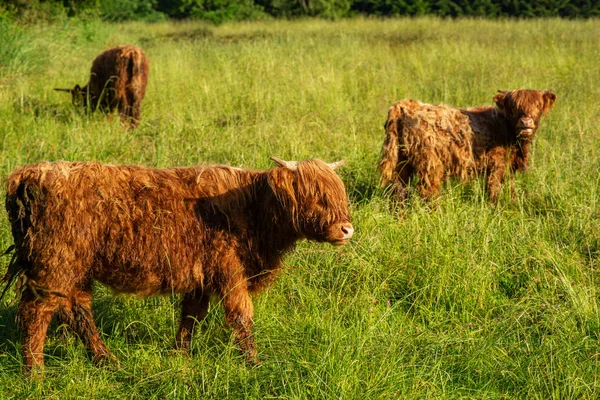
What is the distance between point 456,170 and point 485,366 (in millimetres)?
2805

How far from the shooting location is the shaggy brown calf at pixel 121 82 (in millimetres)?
8656

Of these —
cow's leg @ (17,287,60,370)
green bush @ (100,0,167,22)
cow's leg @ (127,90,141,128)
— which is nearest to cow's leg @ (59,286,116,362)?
cow's leg @ (17,287,60,370)

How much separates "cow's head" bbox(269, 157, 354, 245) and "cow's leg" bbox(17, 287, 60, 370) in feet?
4.17

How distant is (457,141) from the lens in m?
6.03

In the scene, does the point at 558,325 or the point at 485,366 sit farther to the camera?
the point at 558,325

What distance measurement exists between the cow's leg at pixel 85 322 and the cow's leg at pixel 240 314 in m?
0.67

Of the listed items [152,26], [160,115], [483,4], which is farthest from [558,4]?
[160,115]

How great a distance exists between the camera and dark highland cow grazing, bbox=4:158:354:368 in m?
3.37

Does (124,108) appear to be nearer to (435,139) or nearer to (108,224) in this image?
(435,139)

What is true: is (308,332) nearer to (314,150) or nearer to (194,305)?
(194,305)

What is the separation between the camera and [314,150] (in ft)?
22.8

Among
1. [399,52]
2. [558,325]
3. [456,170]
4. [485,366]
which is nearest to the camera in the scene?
[485,366]

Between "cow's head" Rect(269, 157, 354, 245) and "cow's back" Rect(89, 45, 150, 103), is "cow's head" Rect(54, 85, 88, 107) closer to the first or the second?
"cow's back" Rect(89, 45, 150, 103)

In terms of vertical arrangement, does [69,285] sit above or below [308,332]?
above
